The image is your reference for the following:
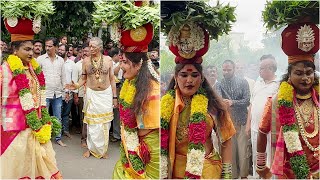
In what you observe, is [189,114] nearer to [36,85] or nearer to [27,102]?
[27,102]

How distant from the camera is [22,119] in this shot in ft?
14.9

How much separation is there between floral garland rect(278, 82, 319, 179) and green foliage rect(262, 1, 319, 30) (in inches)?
20.2

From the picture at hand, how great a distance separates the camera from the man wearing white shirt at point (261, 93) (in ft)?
14.9

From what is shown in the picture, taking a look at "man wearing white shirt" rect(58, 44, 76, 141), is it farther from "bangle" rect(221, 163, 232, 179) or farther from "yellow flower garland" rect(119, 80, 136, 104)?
"bangle" rect(221, 163, 232, 179)

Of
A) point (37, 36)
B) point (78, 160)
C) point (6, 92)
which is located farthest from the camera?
point (78, 160)

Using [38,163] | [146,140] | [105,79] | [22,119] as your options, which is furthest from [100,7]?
[105,79]

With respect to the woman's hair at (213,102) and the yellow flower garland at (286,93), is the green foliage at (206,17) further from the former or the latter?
the yellow flower garland at (286,93)

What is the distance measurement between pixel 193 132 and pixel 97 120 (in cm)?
333

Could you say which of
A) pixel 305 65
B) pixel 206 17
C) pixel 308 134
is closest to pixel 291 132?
pixel 308 134

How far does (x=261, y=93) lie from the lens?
4.75 metres

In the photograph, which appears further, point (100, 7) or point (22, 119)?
point (22, 119)

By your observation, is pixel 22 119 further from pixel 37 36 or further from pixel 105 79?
pixel 105 79

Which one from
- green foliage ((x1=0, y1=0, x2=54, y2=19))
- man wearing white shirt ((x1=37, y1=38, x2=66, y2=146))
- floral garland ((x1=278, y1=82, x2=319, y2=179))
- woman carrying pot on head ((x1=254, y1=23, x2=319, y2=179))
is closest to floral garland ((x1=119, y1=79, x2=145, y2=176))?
woman carrying pot on head ((x1=254, y1=23, x2=319, y2=179))

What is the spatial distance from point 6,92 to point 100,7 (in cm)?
145
